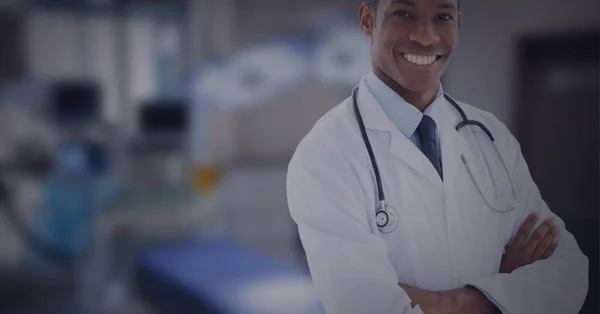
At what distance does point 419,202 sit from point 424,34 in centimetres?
25

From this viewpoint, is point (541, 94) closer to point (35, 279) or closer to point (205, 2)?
point (205, 2)

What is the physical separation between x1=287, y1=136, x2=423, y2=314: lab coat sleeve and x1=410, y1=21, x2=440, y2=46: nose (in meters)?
0.21

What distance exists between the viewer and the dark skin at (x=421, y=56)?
909 millimetres

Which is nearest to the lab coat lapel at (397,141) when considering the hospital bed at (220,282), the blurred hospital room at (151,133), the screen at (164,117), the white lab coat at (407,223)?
the white lab coat at (407,223)

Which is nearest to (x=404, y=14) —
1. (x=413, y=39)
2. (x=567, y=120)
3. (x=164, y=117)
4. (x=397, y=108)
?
(x=413, y=39)

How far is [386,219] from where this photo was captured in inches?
35.5

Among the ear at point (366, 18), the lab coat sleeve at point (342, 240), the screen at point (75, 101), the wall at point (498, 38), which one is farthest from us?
the screen at point (75, 101)

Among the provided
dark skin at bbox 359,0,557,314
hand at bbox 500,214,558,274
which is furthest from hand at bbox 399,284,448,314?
hand at bbox 500,214,558,274

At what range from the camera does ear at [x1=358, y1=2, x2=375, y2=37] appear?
3.12 ft

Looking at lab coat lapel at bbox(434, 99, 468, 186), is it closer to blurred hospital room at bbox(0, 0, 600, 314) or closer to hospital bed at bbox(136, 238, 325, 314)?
hospital bed at bbox(136, 238, 325, 314)

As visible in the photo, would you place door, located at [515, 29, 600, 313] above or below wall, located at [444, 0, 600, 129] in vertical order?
below

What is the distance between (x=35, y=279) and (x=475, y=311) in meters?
2.54

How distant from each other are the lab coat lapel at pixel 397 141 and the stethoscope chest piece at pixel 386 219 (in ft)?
0.28

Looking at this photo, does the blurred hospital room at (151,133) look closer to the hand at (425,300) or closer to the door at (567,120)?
the door at (567,120)
